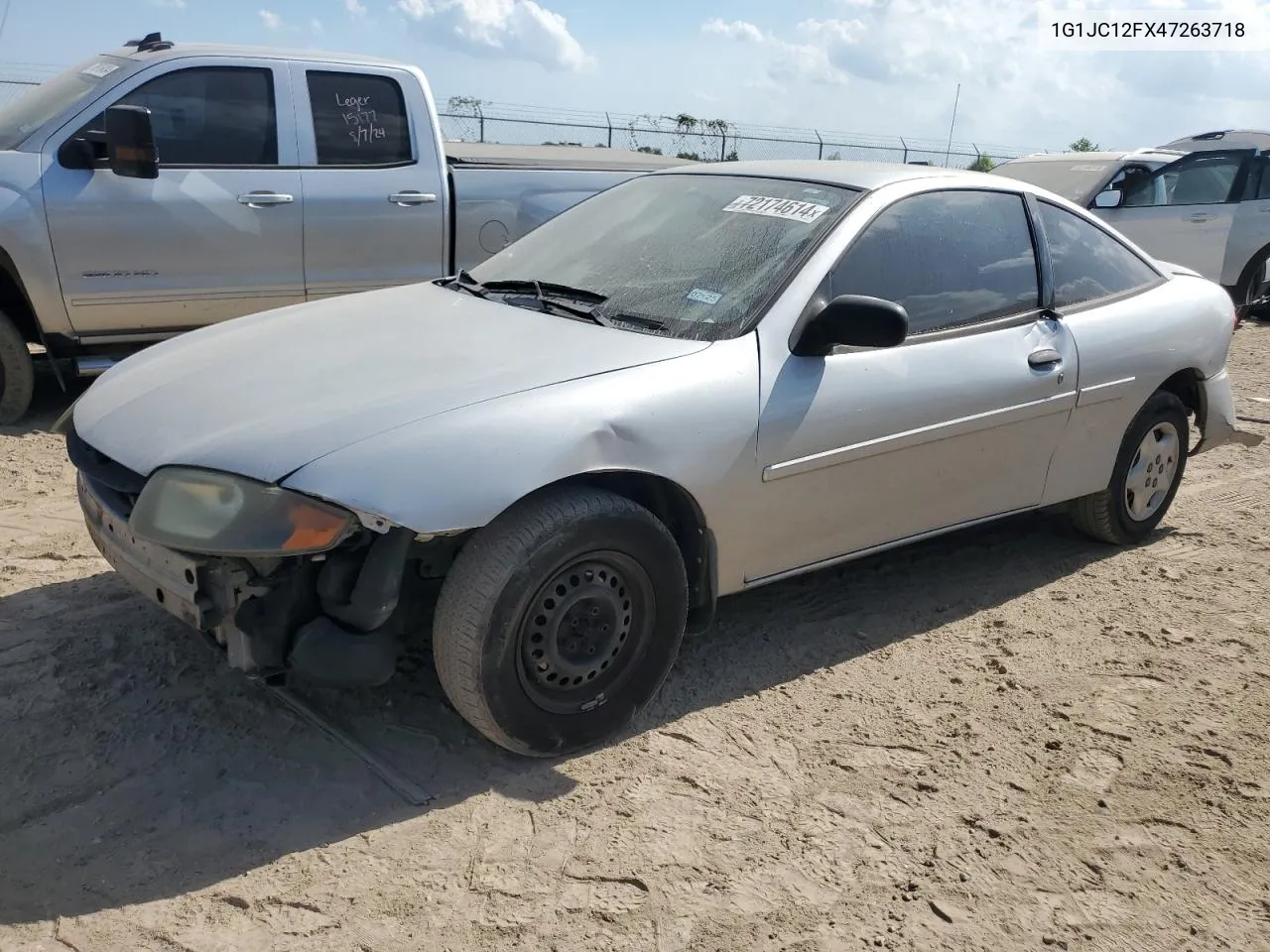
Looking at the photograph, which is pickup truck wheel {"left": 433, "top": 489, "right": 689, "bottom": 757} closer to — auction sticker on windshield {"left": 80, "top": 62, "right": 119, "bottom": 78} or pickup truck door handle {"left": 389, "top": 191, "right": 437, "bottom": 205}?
pickup truck door handle {"left": 389, "top": 191, "right": 437, "bottom": 205}

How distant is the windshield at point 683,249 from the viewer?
358 cm

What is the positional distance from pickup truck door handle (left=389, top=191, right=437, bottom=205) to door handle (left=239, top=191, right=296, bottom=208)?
621 mm

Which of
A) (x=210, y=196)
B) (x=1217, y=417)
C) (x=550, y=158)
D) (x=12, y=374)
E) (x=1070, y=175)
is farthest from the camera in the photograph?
(x=1070, y=175)

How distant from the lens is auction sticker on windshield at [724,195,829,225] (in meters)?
3.83

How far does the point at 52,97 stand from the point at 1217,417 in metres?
6.39

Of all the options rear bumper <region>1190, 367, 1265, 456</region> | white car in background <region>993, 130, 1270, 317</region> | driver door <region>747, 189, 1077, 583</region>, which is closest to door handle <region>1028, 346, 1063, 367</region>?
driver door <region>747, 189, 1077, 583</region>

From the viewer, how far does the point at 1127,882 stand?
2885 mm

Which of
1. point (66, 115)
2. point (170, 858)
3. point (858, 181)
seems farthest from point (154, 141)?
point (170, 858)

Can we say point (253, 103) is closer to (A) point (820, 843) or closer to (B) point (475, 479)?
(B) point (475, 479)

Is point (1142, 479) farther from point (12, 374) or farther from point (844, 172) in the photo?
point (12, 374)

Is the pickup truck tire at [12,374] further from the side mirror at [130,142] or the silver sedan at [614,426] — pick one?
the silver sedan at [614,426]

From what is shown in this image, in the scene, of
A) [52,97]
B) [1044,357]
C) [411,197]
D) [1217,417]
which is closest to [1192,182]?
[1217,417]

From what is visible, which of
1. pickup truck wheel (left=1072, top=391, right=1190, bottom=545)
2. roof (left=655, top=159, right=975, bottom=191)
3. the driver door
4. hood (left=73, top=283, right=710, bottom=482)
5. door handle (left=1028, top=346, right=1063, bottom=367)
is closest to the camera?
hood (left=73, top=283, right=710, bottom=482)

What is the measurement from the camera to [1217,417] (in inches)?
206
